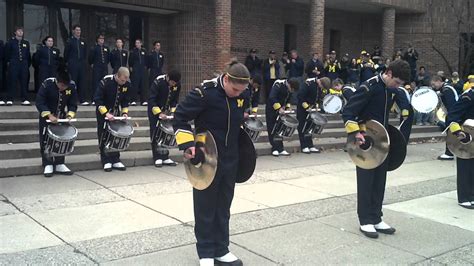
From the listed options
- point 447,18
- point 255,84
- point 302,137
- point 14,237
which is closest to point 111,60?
point 255,84

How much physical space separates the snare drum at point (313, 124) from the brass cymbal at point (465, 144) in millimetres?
4841

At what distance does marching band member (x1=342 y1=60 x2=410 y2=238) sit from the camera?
6176 millimetres

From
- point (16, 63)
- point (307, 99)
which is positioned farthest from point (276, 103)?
point (16, 63)

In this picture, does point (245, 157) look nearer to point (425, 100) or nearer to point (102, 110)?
point (102, 110)

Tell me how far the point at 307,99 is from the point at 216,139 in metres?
8.42

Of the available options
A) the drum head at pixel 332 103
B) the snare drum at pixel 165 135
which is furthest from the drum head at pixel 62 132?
the drum head at pixel 332 103

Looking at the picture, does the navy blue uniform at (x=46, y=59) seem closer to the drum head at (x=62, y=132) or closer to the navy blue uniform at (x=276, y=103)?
the drum head at (x=62, y=132)

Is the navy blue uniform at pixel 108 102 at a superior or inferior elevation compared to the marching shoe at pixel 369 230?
superior

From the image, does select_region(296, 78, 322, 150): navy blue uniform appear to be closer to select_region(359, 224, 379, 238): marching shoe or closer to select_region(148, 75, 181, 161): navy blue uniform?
select_region(148, 75, 181, 161): navy blue uniform

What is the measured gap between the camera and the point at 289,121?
12164 millimetres

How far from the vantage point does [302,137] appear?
1312 cm

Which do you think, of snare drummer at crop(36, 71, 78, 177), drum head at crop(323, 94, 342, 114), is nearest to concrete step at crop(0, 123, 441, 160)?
snare drummer at crop(36, 71, 78, 177)

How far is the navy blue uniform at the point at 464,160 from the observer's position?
7895 mm

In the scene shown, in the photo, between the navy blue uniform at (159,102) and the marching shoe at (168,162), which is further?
the marching shoe at (168,162)
